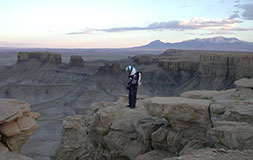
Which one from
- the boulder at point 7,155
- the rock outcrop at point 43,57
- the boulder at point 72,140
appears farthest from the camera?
the rock outcrop at point 43,57

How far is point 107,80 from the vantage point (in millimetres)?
61938

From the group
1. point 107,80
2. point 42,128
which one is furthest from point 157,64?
point 42,128

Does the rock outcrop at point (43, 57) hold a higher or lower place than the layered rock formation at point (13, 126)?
lower

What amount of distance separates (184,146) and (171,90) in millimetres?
49562

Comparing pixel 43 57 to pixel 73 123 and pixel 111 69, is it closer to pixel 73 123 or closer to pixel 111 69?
pixel 111 69

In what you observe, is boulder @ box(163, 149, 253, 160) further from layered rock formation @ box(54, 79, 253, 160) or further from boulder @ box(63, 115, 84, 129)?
boulder @ box(63, 115, 84, 129)

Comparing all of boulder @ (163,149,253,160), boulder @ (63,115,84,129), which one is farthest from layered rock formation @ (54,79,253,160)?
boulder @ (63,115,84,129)

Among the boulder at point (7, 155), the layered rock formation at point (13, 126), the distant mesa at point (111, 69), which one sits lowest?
the distant mesa at point (111, 69)

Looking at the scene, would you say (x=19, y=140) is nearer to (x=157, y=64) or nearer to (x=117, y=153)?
(x=117, y=153)

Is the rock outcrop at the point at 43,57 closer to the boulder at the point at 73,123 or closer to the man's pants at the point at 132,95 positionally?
the boulder at the point at 73,123

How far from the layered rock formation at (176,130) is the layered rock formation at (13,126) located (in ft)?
9.41

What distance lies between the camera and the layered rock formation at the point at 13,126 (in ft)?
27.2

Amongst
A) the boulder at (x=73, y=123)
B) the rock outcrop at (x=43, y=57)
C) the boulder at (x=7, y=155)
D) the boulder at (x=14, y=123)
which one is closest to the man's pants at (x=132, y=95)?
the boulder at (x=14, y=123)

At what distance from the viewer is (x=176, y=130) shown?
8781mm
